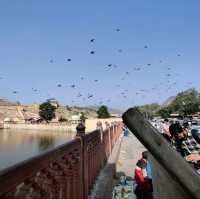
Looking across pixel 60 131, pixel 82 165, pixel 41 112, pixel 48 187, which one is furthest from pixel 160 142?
pixel 41 112

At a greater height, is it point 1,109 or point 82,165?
point 1,109

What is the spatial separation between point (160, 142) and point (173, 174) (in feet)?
0.35

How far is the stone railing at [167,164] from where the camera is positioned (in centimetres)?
121

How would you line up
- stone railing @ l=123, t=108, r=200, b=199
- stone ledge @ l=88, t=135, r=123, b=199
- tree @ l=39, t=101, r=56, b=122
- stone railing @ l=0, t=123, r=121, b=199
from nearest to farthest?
stone railing @ l=123, t=108, r=200, b=199, stone railing @ l=0, t=123, r=121, b=199, stone ledge @ l=88, t=135, r=123, b=199, tree @ l=39, t=101, r=56, b=122

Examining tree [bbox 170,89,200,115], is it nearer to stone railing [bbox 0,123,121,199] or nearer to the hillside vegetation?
the hillside vegetation

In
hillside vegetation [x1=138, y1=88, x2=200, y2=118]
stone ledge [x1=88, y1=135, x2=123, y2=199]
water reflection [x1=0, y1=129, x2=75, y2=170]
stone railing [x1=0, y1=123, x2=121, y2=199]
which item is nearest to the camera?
stone railing [x1=0, y1=123, x2=121, y2=199]

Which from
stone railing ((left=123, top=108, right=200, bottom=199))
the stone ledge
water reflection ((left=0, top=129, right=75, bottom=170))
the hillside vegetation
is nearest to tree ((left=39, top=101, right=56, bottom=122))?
water reflection ((left=0, top=129, right=75, bottom=170))

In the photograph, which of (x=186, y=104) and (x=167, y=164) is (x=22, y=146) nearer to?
(x=186, y=104)

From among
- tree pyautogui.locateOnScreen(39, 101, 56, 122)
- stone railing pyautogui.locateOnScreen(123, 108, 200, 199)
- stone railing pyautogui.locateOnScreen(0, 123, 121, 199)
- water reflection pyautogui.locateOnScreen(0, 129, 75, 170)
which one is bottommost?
water reflection pyautogui.locateOnScreen(0, 129, 75, 170)

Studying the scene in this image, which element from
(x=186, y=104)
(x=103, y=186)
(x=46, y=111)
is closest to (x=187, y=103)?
(x=186, y=104)

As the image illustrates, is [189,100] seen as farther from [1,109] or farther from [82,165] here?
[82,165]

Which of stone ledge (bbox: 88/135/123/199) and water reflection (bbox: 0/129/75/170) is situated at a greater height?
stone ledge (bbox: 88/135/123/199)

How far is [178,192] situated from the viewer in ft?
4.13

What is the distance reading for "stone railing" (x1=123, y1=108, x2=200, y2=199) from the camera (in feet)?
3.95
